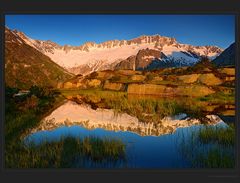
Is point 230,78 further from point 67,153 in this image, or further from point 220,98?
point 67,153

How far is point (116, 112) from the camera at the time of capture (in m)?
7.21

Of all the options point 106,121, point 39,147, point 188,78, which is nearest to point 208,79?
point 188,78

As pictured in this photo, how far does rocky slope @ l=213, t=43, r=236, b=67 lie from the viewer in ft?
22.5

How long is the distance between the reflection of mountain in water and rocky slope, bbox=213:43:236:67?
0.80m

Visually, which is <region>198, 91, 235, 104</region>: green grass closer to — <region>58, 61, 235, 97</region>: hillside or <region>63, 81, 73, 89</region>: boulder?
<region>58, 61, 235, 97</region>: hillside

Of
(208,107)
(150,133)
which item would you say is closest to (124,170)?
(150,133)

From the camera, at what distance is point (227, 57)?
277 inches

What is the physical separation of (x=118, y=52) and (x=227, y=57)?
5.16 ft

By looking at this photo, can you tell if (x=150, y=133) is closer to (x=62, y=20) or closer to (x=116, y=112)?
(x=116, y=112)

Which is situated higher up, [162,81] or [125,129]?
[162,81]

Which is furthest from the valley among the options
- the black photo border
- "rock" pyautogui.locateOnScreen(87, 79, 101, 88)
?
the black photo border

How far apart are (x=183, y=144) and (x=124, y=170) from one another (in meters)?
1.09

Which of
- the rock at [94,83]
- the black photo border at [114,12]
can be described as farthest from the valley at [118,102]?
the black photo border at [114,12]

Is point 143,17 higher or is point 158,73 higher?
point 143,17
